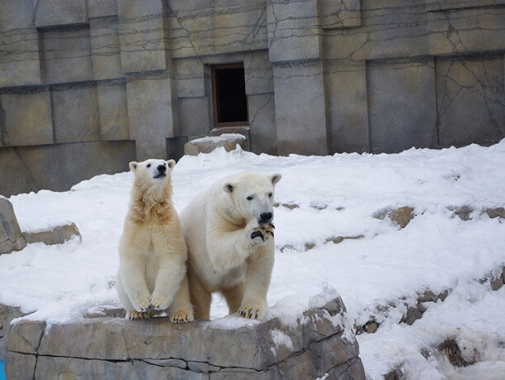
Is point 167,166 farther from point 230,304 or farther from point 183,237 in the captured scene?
point 230,304

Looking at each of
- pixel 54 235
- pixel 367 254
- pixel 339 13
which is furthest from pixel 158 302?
pixel 339 13

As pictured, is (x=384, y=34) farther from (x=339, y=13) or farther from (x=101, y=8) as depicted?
(x=101, y=8)

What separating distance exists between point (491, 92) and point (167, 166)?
7349 millimetres

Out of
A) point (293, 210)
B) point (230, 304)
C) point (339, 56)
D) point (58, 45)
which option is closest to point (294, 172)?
point (293, 210)

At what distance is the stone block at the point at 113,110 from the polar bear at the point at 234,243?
318 inches

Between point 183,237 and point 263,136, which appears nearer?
point 183,237

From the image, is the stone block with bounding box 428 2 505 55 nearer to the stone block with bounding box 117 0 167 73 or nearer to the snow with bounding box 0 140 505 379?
the snow with bounding box 0 140 505 379

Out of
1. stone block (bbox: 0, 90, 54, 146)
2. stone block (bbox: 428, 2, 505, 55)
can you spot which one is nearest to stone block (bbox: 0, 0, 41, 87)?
stone block (bbox: 0, 90, 54, 146)

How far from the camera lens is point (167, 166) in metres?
3.98

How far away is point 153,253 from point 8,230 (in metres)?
3.30

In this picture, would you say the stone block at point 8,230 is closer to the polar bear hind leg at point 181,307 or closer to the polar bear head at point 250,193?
the polar bear hind leg at point 181,307

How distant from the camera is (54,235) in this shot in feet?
22.8

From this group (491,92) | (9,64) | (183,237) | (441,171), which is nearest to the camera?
(183,237)

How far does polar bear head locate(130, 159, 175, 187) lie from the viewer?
3889 mm
